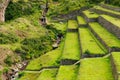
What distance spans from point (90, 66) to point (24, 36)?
17350 millimetres

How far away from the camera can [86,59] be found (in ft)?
83.2

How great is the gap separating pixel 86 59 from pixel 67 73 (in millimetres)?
2073

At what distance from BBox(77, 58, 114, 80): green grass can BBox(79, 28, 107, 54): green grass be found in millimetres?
1696

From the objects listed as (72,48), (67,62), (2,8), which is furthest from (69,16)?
(67,62)

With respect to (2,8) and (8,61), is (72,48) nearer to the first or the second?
(8,61)

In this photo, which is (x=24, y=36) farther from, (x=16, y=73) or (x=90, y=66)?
(x=90, y=66)

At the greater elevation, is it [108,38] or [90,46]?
[108,38]

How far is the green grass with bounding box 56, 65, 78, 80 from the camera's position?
2308 cm

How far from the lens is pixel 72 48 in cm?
3062

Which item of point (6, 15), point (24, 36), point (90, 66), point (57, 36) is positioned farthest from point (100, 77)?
point (6, 15)

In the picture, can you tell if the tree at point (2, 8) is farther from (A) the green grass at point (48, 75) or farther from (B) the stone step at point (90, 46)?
(A) the green grass at point (48, 75)

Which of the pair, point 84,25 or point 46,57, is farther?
point 84,25

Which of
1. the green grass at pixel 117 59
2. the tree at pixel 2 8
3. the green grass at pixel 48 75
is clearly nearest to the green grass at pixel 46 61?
the green grass at pixel 48 75

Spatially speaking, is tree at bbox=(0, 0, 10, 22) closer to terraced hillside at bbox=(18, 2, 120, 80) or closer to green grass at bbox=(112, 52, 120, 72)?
terraced hillside at bbox=(18, 2, 120, 80)
